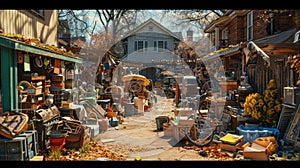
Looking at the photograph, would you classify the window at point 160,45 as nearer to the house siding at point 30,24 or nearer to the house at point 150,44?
the house at point 150,44

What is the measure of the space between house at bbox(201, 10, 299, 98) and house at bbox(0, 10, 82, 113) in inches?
197

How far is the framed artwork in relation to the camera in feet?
19.0

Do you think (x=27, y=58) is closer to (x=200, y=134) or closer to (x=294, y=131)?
(x=200, y=134)

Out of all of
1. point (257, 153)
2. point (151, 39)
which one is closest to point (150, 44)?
point (151, 39)

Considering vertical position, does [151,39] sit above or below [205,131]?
above

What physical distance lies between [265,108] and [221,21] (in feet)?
37.3

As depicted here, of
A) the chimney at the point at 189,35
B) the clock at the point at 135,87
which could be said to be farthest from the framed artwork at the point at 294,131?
the chimney at the point at 189,35

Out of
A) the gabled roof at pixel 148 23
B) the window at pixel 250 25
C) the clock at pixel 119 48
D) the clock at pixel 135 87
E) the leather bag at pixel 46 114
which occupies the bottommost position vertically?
the leather bag at pixel 46 114

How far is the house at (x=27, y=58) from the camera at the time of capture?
5422 millimetres

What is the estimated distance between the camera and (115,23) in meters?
29.2

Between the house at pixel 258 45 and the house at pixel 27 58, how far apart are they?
5006 mm

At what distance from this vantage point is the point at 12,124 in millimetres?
4988

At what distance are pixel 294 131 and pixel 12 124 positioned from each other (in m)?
5.16
